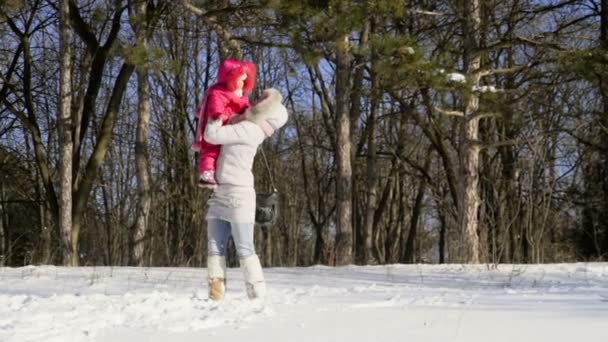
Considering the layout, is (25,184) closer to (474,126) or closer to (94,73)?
(94,73)

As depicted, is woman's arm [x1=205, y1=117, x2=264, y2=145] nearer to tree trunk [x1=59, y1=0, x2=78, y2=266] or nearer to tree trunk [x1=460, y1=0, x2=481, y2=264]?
tree trunk [x1=460, y1=0, x2=481, y2=264]

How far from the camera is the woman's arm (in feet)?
13.4

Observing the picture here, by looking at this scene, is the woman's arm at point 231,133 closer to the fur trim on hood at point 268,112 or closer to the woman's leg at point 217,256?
the fur trim on hood at point 268,112

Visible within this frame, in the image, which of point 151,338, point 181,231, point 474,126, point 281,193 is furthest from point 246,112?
point 281,193

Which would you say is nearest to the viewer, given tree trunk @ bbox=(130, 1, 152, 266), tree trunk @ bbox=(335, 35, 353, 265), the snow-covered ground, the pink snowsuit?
the snow-covered ground

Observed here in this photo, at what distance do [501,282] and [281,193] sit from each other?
19.5 m

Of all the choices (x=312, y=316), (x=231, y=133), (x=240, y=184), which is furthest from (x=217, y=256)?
(x=312, y=316)

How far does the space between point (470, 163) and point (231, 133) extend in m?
7.16

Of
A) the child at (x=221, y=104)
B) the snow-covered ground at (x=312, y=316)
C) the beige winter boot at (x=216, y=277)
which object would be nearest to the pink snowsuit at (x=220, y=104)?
the child at (x=221, y=104)

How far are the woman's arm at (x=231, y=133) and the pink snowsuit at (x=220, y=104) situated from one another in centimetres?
8

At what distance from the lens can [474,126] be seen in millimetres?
10617

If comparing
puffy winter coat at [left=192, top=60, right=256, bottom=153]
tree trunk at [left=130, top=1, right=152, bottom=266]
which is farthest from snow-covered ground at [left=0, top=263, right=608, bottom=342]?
tree trunk at [left=130, top=1, right=152, bottom=266]

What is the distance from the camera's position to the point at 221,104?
424 cm

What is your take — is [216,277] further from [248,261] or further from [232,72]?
[232,72]
